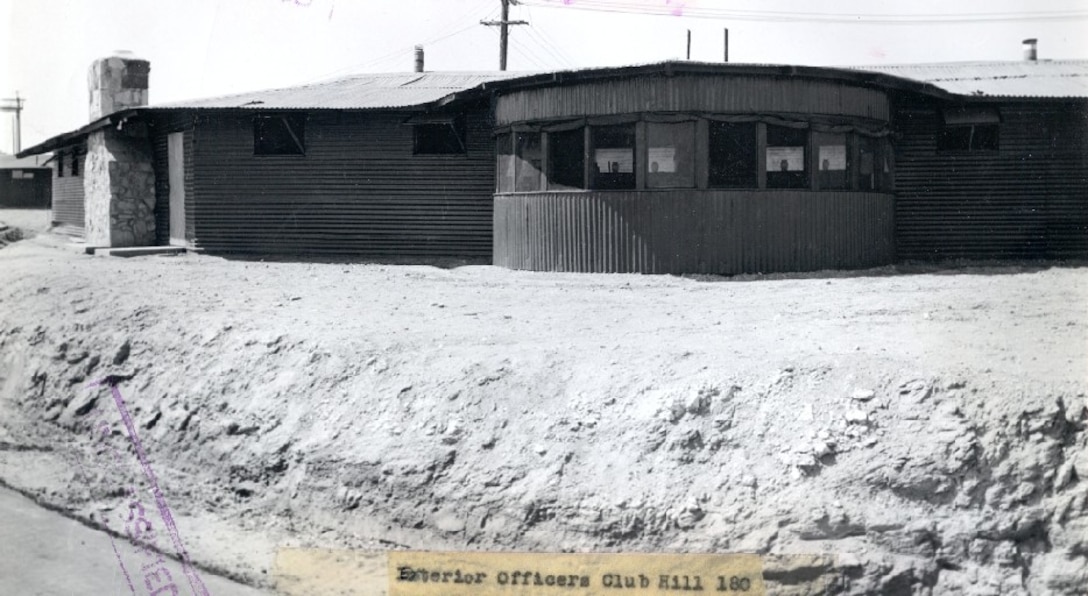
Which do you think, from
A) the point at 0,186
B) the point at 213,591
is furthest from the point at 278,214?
the point at 0,186

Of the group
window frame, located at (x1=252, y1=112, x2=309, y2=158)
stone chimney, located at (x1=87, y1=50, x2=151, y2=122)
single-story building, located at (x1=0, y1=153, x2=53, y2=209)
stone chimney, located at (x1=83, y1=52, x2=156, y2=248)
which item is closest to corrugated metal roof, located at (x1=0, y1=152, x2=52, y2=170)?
→ single-story building, located at (x1=0, y1=153, x2=53, y2=209)

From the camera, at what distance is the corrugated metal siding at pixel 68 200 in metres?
27.1

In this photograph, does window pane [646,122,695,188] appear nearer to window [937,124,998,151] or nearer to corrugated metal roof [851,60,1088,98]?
corrugated metal roof [851,60,1088,98]

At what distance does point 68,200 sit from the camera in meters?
28.7

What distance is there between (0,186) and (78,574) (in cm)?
4537

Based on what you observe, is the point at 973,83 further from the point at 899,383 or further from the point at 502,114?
the point at 899,383

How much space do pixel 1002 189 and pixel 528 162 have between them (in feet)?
29.4

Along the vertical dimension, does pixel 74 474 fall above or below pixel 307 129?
below

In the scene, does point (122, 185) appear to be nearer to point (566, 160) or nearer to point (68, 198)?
point (68, 198)

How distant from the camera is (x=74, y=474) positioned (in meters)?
9.11

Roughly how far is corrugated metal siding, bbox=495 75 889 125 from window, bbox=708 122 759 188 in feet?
0.99

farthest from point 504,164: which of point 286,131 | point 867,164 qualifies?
point 867,164

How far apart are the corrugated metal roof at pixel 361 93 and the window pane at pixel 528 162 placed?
55.1 inches
